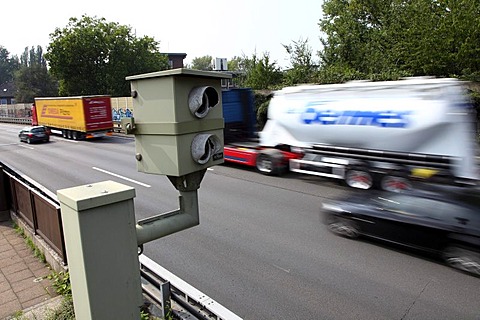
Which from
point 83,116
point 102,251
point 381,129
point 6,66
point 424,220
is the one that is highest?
point 6,66

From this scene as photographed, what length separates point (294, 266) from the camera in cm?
627

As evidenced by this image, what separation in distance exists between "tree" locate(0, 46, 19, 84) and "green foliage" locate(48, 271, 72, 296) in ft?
540

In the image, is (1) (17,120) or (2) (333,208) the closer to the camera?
(2) (333,208)

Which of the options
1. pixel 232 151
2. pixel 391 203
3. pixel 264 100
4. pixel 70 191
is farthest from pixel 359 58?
pixel 70 191

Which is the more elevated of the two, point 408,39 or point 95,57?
point 95,57

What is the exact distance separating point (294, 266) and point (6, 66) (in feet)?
572

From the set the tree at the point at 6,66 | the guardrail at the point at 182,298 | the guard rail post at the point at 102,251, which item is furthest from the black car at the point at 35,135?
the tree at the point at 6,66

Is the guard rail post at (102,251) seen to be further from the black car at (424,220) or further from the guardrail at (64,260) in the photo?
the black car at (424,220)

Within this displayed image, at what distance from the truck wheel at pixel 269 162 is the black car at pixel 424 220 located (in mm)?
5923

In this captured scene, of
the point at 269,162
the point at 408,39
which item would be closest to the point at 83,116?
the point at 269,162

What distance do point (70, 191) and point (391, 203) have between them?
599 centimetres

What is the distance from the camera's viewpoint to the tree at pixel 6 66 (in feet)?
474

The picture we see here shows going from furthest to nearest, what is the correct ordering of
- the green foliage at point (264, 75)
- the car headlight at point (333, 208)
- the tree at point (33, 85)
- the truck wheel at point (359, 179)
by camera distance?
the tree at point (33, 85)
the green foliage at point (264, 75)
the truck wheel at point (359, 179)
the car headlight at point (333, 208)

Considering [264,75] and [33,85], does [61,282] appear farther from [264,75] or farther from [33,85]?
[33,85]
